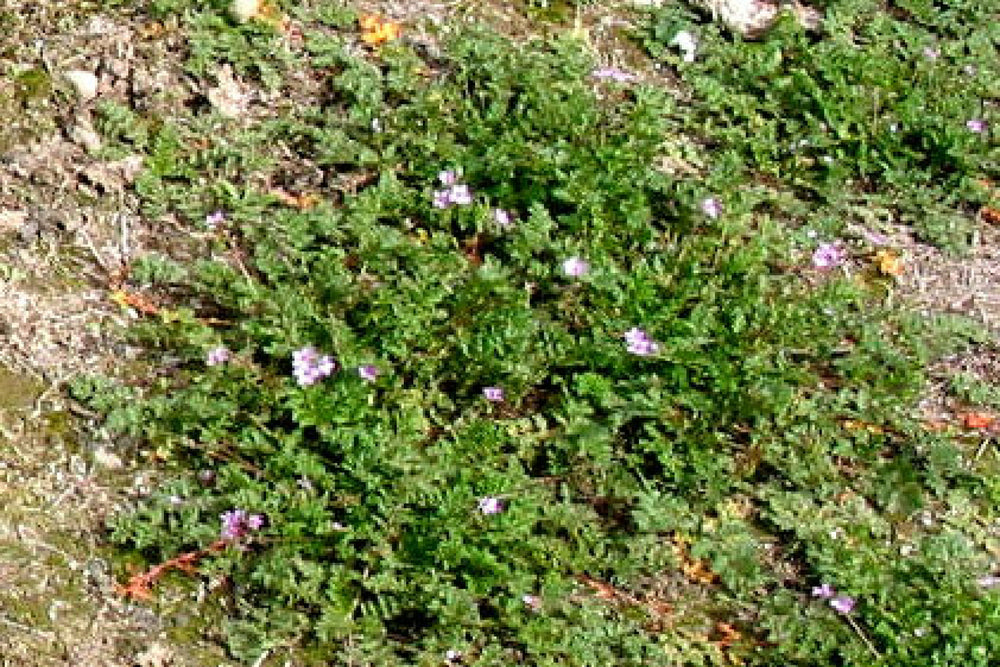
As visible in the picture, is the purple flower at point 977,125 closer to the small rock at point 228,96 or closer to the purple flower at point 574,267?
the purple flower at point 574,267

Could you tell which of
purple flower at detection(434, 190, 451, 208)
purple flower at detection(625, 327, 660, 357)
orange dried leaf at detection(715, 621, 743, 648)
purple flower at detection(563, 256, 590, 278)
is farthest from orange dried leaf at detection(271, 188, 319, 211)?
orange dried leaf at detection(715, 621, 743, 648)

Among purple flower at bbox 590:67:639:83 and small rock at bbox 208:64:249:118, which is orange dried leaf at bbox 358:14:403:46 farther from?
purple flower at bbox 590:67:639:83

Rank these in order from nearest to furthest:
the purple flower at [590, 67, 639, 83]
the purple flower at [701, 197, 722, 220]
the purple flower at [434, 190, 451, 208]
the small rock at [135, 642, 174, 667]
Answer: the small rock at [135, 642, 174, 667] < the purple flower at [434, 190, 451, 208] < the purple flower at [701, 197, 722, 220] < the purple flower at [590, 67, 639, 83]

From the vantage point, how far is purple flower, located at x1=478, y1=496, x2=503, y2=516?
402 cm

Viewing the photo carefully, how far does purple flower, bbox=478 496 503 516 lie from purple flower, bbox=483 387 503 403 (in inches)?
13.2

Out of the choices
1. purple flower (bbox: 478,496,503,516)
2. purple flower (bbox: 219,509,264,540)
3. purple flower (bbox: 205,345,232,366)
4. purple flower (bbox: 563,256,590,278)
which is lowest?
purple flower (bbox: 219,509,264,540)

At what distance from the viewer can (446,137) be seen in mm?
4910

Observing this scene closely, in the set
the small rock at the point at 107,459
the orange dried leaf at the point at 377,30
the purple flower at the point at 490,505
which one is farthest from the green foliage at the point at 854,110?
the small rock at the point at 107,459

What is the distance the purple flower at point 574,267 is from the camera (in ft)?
15.0

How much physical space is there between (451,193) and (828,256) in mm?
1060

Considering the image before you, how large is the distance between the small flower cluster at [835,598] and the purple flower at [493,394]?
86cm

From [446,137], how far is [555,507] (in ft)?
4.14

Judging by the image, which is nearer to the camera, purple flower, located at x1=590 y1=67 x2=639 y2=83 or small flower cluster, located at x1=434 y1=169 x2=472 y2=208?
small flower cluster, located at x1=434 y1=169 x2=472 y2=208

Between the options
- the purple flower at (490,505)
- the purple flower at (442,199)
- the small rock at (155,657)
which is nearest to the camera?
the small rock at (155,657)
